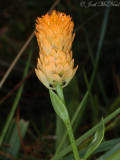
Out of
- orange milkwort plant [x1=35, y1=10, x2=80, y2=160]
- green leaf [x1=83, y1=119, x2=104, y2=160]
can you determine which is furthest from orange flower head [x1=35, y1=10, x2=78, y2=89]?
green leaf [x1=83, y1=119, x2=104, y2=160]

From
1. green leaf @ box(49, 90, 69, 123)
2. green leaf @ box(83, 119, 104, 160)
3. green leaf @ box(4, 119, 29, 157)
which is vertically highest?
green leaf @ box(4, 119, 29, 157)

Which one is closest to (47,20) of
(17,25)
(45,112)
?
(45,112)

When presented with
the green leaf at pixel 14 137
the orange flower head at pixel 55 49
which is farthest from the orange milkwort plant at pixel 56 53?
A: the green leaf at pixel 14 137

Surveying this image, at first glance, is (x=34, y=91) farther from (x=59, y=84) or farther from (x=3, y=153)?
(x=59, y=84)

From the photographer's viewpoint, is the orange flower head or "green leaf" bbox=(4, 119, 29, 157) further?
"green leaf" bbox=(4, 119, 29, 157)

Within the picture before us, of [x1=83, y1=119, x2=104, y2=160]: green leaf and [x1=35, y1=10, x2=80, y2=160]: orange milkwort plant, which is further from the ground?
[x1=35, y1=10, x2=80, y2=160]: orange milkwort plant

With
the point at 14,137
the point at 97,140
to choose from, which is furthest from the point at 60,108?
the point at 14,137

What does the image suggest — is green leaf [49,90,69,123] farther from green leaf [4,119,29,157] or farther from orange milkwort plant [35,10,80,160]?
green leaf [4,119,29,157]

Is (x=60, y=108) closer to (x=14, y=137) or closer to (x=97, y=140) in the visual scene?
(x=97, y=140)

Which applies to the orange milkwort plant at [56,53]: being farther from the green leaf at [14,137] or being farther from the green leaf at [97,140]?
the green leaf at [14,137]
